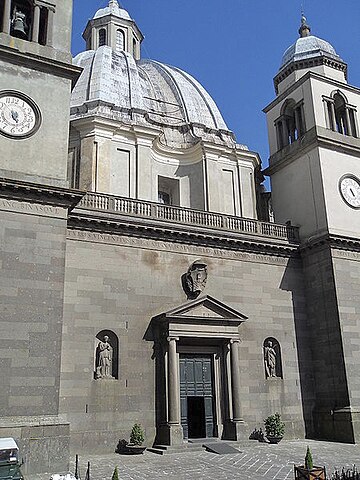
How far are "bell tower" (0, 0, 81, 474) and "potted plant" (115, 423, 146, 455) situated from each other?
339cm

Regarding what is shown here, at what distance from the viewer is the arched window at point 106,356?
18016mm

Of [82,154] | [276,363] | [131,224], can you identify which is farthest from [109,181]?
[276,363]

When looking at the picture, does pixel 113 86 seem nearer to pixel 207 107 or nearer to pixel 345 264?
pixel 207 107

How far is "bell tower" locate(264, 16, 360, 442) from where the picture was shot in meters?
21.0

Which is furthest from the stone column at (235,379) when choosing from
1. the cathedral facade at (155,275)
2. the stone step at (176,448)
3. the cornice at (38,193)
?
the cornice at (38,193)

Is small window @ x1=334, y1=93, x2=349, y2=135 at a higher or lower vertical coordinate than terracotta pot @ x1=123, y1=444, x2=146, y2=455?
higher

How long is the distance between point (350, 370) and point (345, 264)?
4526 millimetres

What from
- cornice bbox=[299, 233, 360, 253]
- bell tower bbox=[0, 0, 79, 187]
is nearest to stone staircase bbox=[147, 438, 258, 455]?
cornice bbox=[299, 233, 360, 253]

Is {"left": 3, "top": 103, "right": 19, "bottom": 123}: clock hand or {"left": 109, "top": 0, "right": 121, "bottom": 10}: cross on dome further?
{"left": 109, "top": 0, "right": 121, "bottom": 10}: cross on dome

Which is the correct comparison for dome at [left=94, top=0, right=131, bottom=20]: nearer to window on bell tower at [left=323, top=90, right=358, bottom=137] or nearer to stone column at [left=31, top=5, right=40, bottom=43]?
window on bell tower at [left=323, top=90, right=358, bottom=137]

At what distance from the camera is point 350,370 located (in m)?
20.7

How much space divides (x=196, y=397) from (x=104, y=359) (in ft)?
13.3

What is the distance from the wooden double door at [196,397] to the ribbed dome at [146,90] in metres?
16.0

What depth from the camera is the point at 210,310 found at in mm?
20344
